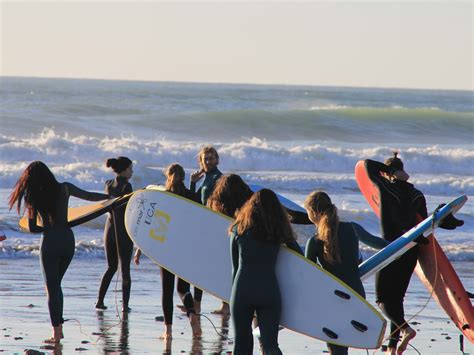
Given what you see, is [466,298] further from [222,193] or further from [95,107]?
[95,107]

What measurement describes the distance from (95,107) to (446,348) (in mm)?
32959

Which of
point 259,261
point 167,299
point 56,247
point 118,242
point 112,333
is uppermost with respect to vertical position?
point 259,261

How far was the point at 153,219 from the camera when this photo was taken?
7297 millimetres

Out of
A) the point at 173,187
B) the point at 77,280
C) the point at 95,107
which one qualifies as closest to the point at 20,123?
the point at 95,107

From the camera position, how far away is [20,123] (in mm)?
31688

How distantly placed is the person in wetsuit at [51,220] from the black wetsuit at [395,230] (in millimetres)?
2181

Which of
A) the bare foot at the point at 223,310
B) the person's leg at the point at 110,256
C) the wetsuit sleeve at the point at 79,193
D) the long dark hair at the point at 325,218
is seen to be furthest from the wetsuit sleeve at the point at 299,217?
the person's leg at the point at 110,256

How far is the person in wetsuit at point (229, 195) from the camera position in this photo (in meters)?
6.52

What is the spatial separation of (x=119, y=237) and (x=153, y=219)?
1.63m

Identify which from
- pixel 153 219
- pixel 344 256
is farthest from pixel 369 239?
pixel 153 219

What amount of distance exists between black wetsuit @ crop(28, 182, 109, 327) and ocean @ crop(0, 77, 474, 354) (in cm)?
36

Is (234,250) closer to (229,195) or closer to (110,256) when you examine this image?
(229,195)

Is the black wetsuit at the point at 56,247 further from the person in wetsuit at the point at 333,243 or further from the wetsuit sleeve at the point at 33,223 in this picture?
the person in wetsuit at the point at 333,243

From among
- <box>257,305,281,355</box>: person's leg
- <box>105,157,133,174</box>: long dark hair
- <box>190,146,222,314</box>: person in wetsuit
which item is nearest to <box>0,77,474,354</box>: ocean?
<box>190,146,222,314</box>: person in wetsuit
